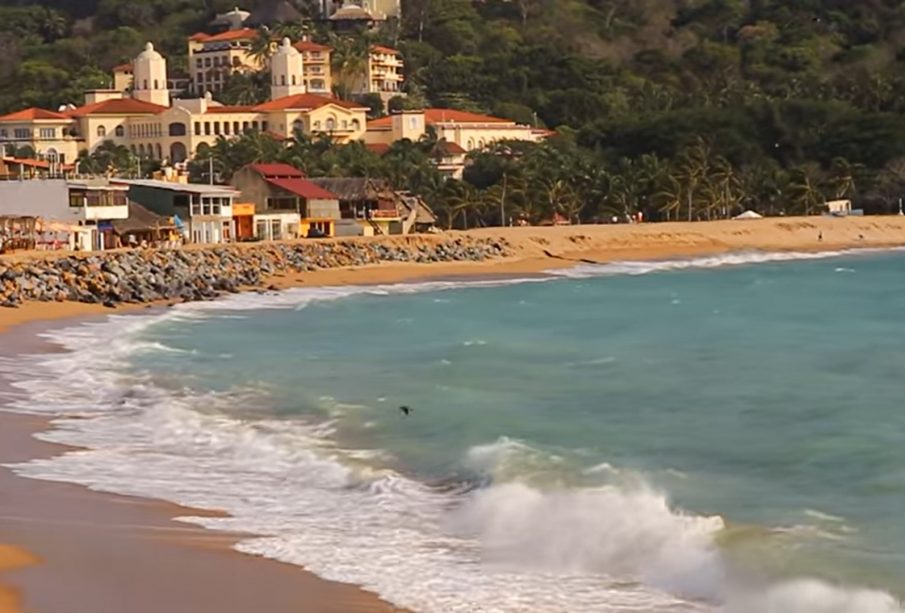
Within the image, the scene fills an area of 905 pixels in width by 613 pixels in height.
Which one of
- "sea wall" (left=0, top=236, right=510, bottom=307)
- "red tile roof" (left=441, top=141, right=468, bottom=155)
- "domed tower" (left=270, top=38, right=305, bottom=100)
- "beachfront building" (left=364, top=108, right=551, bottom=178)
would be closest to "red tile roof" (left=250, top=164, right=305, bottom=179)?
"sea wall" (left=0, top=236, right=510, bottom=307)

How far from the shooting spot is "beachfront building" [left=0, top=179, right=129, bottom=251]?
53.0 m

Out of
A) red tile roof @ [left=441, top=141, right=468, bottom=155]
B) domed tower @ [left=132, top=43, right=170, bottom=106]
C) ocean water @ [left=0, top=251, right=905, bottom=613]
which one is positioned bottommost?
ocean water @ [left=0, top=251, right=905, bottom=613]

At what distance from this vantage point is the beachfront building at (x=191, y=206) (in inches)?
2275

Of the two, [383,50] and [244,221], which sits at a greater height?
[383,50]

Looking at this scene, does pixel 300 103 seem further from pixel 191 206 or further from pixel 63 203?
pixel 63 203

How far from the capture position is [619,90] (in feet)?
344

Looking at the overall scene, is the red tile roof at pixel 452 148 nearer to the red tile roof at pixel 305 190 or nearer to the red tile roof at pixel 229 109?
the red tile roof at pixel 229 109

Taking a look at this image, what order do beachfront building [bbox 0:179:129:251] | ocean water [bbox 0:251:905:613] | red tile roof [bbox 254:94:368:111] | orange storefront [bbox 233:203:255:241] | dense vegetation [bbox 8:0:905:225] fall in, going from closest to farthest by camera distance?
ocean water [bbox 0:251:905:613] < beachfront building [bbox 0:179:129:251] < orange storefront [bbox 233:203:255:241] < dense vegetation [bbox 8:0:905:225] < red tile roof [bbox 254:94:368:111]

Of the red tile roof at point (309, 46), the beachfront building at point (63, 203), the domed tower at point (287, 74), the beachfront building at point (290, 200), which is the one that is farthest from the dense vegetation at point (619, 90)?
the beachfront building at point (63, 203)

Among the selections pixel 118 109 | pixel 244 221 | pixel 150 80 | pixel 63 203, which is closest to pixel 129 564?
pixel 63 203

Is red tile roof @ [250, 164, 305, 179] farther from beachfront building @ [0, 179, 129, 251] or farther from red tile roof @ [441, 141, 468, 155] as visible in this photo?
red tile roof @ [441, 141, 468, 155]

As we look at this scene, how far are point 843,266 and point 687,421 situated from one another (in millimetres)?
41082

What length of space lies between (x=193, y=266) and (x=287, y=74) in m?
57.9

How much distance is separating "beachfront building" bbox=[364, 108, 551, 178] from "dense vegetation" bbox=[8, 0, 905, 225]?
3.16 meters
